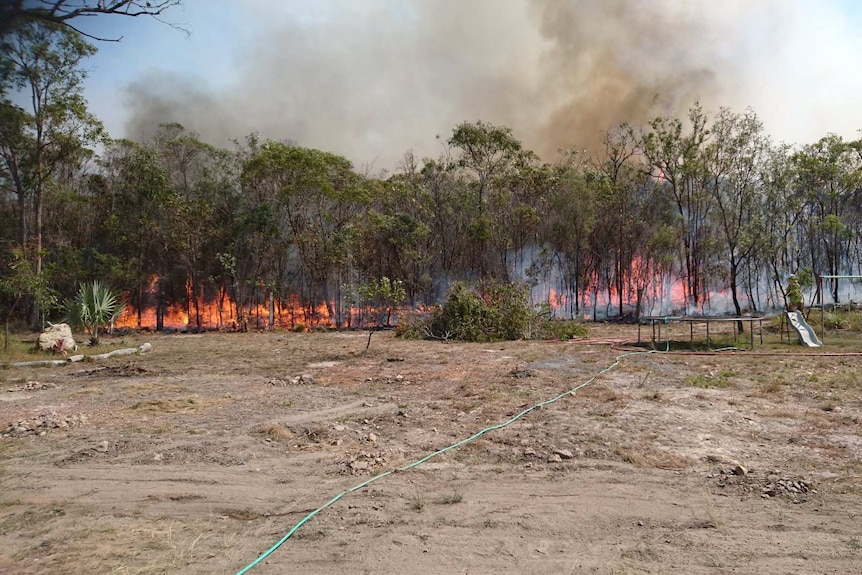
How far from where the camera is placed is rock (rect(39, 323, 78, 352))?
1207cm

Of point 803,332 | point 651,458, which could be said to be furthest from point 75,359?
point 803,332

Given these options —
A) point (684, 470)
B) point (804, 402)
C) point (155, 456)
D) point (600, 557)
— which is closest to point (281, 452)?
point (155, 456)

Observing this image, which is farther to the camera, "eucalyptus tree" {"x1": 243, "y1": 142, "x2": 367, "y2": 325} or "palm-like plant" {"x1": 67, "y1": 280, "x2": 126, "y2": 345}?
"eucalyptus tree" {"x1": 243, "y1": 142, "x2": 367, "y2": 325}

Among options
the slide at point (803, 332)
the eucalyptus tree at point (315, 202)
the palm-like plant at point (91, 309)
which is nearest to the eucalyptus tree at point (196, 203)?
the eucalyptus tree at point (315, 202)

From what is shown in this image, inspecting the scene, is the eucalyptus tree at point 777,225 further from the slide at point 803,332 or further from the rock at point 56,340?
the rock at point 56,340

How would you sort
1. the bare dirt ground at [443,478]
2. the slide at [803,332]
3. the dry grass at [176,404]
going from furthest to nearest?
the slide at [803,332] → the dry grass at [176,404] → the bare dirt ground at [443,478]

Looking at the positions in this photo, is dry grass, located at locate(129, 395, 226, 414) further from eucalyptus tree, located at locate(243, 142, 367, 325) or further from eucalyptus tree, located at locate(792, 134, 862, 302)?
eucalyptus tree, located at locate(792, 134, 862, 302)

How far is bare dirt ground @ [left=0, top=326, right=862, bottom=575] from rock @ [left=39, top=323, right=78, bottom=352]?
4849mm

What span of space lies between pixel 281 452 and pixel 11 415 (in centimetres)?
422

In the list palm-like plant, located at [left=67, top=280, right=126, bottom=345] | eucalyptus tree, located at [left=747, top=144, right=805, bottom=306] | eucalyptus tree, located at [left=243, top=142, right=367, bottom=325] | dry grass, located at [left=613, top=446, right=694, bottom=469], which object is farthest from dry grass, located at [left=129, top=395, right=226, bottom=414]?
eucalyptus tree, located at [left=747, top=144, right=805, bottom=306]

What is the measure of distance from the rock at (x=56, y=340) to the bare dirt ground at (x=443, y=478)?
485 centimetres

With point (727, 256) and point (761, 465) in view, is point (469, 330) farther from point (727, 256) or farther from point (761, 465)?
point (727, 256)

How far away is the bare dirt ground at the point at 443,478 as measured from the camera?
280cm

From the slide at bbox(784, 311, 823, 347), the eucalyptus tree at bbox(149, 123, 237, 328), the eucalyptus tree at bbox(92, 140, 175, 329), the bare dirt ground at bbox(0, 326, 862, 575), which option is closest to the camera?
the bare dirt ground at bbox(0, 326, 862, 575)
